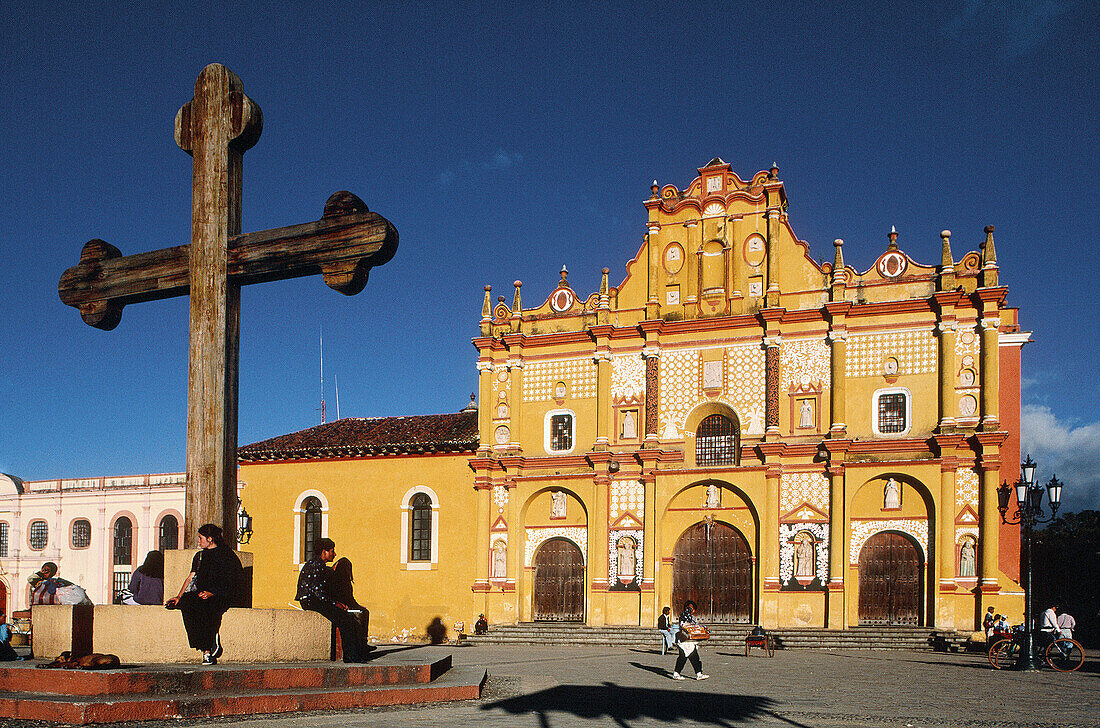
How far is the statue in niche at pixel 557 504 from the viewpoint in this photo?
30.1 metres

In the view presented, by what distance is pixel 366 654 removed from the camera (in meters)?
9.38

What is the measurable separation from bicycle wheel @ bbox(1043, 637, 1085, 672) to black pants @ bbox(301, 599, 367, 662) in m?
14.7

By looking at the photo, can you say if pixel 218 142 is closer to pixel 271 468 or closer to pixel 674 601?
pixel 674 601

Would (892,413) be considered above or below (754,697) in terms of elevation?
above

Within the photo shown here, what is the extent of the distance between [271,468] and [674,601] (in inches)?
561

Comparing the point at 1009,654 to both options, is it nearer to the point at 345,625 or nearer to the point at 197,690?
the point at 345,625

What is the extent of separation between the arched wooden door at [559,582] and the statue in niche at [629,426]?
3672 millimetres

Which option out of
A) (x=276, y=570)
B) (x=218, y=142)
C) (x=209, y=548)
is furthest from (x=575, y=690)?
(x=276, y=570)

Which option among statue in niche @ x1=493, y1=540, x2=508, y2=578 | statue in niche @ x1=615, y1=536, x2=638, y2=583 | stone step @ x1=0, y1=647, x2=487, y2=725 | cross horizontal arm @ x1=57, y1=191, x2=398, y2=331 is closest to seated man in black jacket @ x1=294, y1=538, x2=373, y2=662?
stone step @ x1=0, y1=647, x2=487, y2=725

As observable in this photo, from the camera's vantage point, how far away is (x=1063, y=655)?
18.6m

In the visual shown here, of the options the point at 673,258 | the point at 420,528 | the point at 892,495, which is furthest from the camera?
the point at 420,528

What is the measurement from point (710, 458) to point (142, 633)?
21.9 metres

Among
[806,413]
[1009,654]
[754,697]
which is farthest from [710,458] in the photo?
[754,697]

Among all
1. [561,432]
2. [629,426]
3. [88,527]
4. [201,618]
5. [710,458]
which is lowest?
[88,527]
